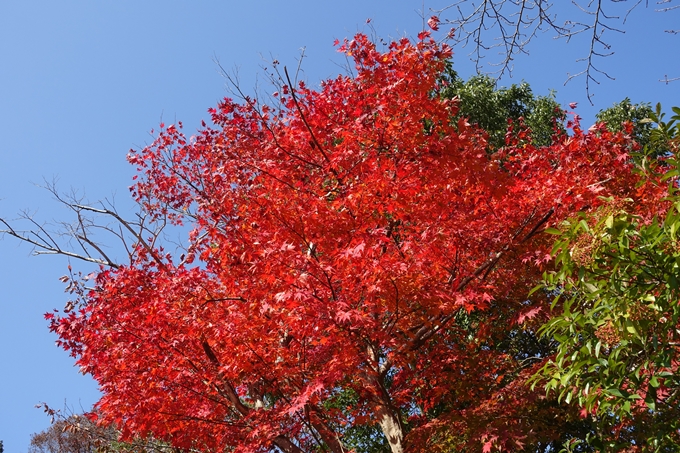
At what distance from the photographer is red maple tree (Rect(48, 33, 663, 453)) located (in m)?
6.46

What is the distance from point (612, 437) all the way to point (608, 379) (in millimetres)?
3957

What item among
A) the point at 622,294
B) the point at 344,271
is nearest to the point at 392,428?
the point at 344,271

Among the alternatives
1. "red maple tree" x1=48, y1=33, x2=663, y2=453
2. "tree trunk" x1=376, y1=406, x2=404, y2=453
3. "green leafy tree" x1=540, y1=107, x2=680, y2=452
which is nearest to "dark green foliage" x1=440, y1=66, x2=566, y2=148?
"red maple tree" x1=48, y1=33, x2=663, y2=453

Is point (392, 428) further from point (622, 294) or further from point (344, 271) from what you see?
point (622, 294)

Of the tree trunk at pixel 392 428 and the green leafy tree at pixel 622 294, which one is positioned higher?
the tree trunk at pixel 392 428

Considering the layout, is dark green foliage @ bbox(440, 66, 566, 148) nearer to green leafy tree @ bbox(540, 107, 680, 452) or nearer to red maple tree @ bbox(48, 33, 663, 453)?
red maple tree @ bbox(48, 33, 663, 453)

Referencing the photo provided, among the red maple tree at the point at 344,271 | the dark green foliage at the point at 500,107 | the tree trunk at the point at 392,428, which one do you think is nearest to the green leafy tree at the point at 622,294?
the red maple tree at the point at 344,271

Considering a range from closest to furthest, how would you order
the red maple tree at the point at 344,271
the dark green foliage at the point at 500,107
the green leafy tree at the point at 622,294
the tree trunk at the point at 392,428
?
the green leafy tree at the point at 622,294 < the red maple tree at the point at 344,271 < the tree trunk at the point at 392,428 < the dark green foliage at the point at 500,107

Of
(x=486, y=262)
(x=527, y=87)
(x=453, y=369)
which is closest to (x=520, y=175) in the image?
(x=486, y=262)

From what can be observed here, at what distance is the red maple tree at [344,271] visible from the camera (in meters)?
6.46

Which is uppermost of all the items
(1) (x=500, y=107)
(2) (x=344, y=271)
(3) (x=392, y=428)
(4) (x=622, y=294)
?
(1) (x=500, y=107)

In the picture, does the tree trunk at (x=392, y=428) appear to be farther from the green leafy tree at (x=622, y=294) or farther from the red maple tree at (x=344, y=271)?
the green leafy tree at (x=622, y=294)

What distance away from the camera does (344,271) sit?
6086 mm

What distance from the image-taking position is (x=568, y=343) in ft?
12.8
